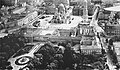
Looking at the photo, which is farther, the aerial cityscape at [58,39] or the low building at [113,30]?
the low building at [113,30]

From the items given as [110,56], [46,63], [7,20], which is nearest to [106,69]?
[110,56]

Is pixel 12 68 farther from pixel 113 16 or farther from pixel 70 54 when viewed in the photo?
pixel 113 16

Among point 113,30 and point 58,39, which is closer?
point 58,39

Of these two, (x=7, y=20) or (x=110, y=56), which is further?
(x=7, y=20)

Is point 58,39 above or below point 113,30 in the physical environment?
below

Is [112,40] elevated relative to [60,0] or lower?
lower

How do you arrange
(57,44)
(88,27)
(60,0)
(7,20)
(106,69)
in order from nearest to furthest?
(106,69) < (57,44) < (88,27) < (7,20) < (60,0)

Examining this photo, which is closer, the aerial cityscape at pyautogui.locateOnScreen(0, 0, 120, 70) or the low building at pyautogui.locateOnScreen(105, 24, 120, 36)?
the aerial cityscape at pyautogui.locateOnScreen(0, 0, 120, 70)

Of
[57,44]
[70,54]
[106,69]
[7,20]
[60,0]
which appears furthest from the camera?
[60,0]
